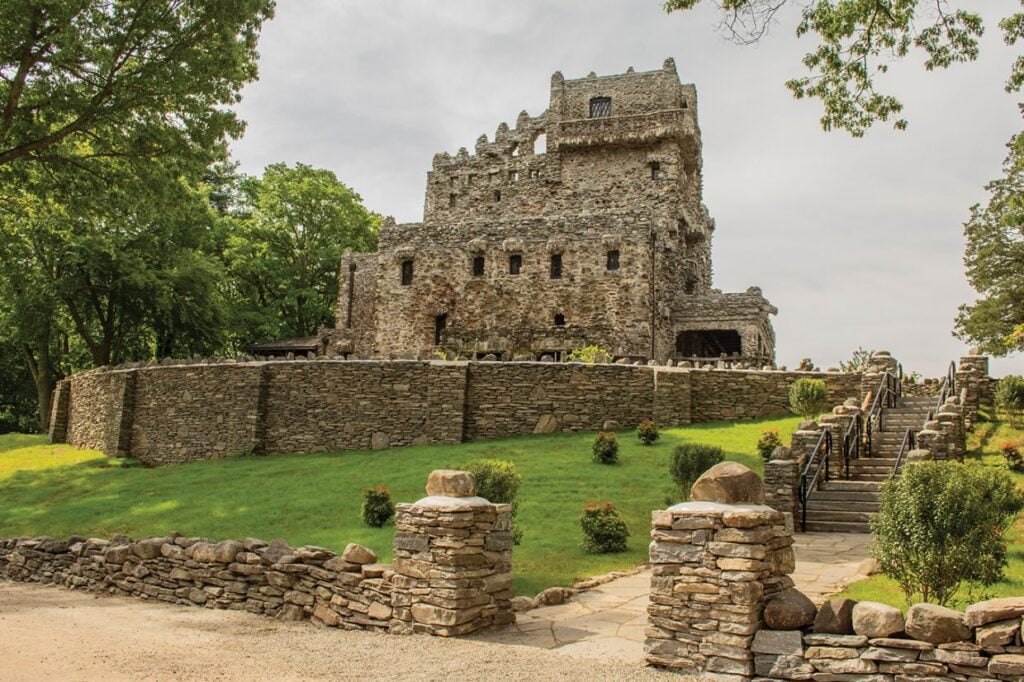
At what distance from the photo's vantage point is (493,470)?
499 inches

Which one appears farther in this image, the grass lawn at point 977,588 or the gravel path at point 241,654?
the grass lawn at point 977,588

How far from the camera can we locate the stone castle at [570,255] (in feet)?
111

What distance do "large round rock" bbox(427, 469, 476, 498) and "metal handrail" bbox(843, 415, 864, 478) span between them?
11020mm

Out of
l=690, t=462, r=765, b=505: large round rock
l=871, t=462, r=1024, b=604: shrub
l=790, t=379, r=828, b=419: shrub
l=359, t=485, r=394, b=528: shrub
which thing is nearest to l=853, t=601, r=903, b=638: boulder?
l=690, t=462, r=765, b=505: large round rock

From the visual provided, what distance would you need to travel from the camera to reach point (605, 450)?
774 inches

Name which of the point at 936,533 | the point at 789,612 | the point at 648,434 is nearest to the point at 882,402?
the point at 648,434

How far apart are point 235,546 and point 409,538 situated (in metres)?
3.24

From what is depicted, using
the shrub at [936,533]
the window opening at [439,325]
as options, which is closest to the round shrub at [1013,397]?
the shrub at [936,533]

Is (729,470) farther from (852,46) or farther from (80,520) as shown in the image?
(80,520)

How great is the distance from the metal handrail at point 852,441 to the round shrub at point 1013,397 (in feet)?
15.9

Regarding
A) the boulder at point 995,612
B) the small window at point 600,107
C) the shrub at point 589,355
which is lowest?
the boulder at point 995,612

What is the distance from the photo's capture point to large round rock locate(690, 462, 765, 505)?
7371mm

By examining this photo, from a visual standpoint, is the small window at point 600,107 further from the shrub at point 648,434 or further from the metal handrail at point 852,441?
the metal handrail at point 852,441

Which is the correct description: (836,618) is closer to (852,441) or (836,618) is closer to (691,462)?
(691,462)
